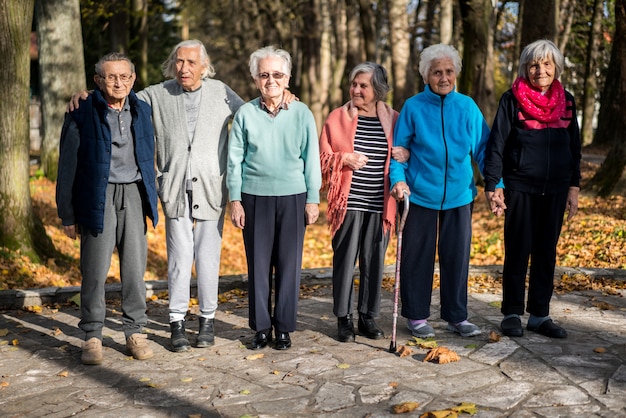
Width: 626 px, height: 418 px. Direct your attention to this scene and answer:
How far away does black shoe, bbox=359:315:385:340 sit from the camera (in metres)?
5.96

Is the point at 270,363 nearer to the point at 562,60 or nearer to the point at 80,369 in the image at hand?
the point at 80,369

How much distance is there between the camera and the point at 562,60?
5641 millimetres

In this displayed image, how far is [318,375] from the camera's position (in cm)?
514

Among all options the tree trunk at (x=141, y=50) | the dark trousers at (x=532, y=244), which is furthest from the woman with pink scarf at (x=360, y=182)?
the tree trunk at (x=141, y=50)

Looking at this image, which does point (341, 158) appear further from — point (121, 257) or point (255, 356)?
point (121, 257)

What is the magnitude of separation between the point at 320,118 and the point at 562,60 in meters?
19.2

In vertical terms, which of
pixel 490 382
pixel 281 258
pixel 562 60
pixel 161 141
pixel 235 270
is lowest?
pixel 235 270

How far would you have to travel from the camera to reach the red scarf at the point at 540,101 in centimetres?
560

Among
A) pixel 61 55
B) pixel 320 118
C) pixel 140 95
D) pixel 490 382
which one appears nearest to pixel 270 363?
pixel 490 382

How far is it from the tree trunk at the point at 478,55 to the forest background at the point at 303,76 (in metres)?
0.02

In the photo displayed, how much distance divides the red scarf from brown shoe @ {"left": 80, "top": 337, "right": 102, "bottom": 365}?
3.44m

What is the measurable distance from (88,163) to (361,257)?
208 cm

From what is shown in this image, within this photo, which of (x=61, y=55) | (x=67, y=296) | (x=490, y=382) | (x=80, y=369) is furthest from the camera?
(x=61, y=55)

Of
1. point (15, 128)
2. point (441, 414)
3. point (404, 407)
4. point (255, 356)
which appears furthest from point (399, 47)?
point (441, 414)
